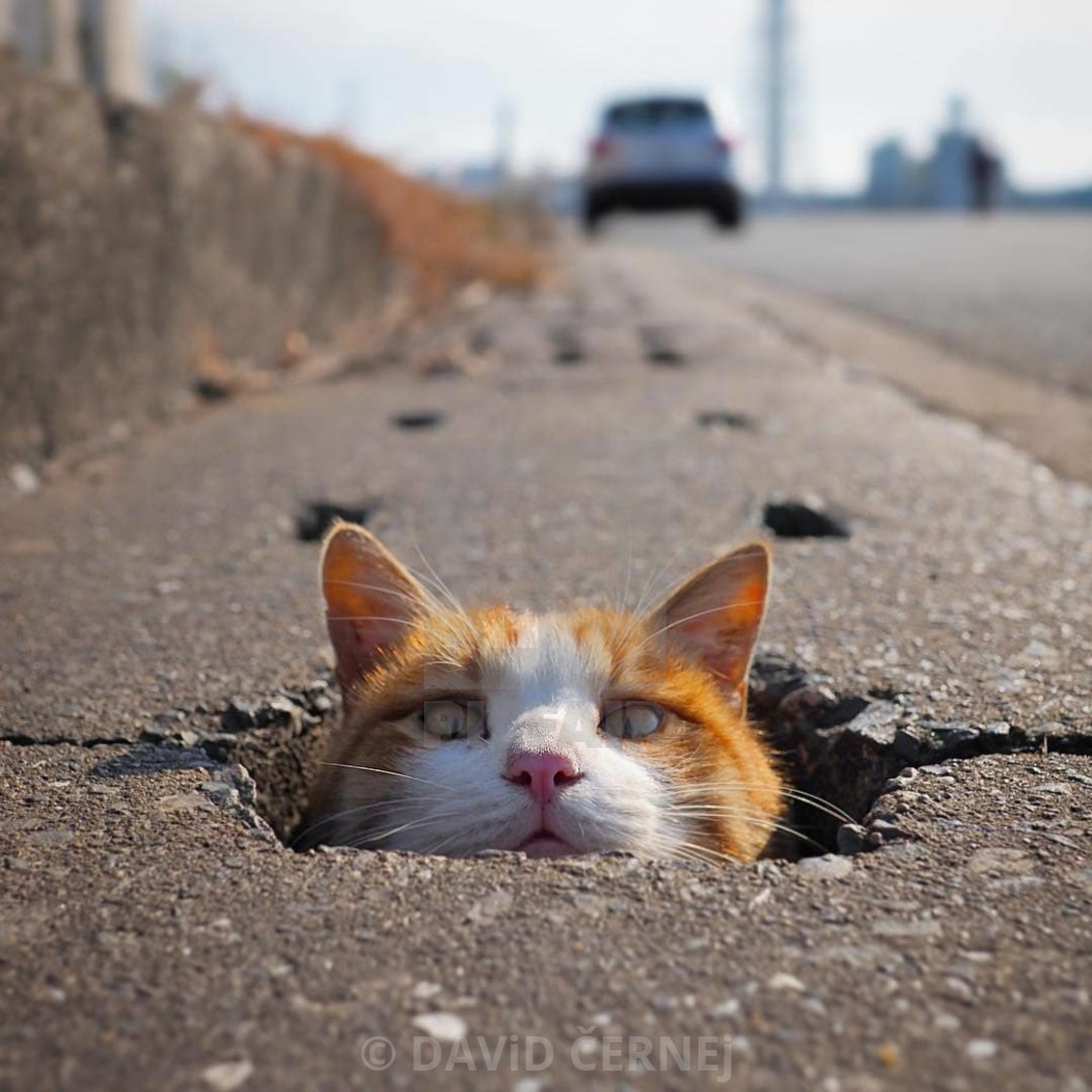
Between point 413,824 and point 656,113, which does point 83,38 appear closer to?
point 413,824

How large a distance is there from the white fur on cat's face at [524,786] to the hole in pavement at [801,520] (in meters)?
1.02

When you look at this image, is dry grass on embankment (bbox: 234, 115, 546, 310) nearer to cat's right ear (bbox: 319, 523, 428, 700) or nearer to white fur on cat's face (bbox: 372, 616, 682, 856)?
cat's right ear (bbox: 319, 523, 428, 700)

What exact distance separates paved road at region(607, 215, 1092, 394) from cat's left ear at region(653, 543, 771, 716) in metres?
2.92

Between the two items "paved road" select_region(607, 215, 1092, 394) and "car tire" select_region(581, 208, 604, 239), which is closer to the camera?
"paved road" select_region(607, 215, 1092, 394)

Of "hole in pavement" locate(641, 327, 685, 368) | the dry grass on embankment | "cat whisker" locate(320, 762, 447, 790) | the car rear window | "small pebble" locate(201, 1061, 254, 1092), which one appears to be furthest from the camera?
the car rear window

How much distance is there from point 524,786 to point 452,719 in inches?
12.5

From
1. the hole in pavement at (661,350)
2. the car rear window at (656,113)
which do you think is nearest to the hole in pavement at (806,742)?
the hole in pavement at (661,350)

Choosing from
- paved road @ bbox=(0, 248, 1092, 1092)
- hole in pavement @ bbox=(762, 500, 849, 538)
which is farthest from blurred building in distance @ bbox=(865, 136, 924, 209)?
paved road @ bbox=(0, 248, 1092, 1092)

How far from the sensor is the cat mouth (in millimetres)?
1774

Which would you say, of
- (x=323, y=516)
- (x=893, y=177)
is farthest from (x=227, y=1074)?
(x=893, y=177)

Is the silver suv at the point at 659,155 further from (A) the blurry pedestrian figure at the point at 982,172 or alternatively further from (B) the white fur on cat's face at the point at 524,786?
(A) the blurry pedestrian figure at the point at 982,172

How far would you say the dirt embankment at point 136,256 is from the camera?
10.9 ft

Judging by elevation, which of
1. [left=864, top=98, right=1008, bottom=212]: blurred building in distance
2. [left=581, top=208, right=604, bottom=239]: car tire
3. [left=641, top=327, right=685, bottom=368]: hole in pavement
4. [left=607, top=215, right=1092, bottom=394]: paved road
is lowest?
[left=641, top=327, right=685, bottom=368]: hole in pavement

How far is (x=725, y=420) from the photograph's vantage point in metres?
4.07
